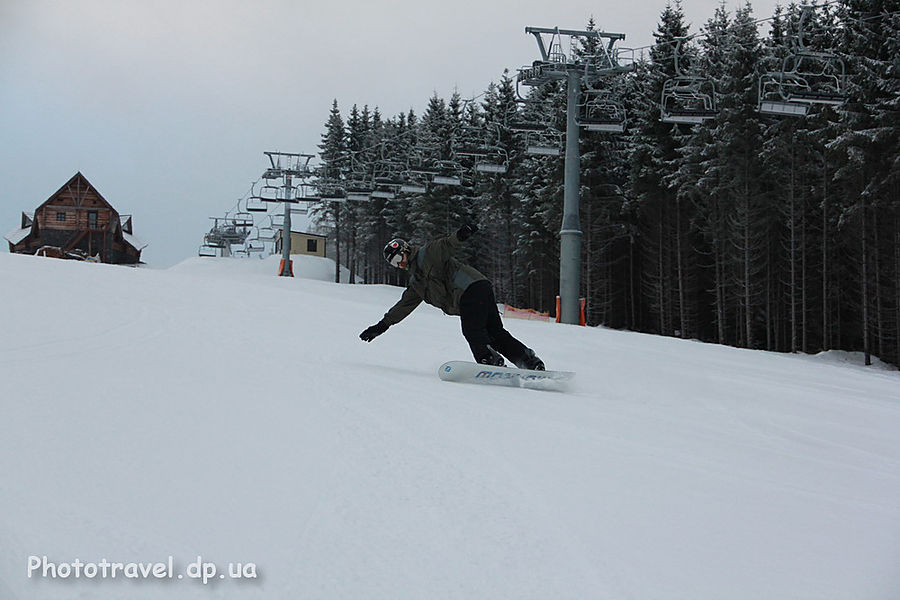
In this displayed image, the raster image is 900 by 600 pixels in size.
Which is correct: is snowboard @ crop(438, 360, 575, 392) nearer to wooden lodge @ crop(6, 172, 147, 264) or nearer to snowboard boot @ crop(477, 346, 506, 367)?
snowboard boot @ crop(477, 346, 506, 367)

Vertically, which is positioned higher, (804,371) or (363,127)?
(363,127)

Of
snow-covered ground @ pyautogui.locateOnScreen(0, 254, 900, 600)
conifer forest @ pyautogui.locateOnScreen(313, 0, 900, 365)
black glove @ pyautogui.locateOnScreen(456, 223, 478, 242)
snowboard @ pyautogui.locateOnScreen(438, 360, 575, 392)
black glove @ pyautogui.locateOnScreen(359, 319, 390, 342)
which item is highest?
conifer forest @ pyautogui.locateOnScreen(313, 0, 900, 365)

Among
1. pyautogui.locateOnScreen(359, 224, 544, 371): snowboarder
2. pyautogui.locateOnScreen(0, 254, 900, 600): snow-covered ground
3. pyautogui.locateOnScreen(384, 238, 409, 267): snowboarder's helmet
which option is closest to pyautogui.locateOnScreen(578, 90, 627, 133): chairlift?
pyautogui.locateOnScreen(359, 224, 544, 371): snowboarder

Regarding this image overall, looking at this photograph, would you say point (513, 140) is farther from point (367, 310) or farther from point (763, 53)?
point (367, 310)

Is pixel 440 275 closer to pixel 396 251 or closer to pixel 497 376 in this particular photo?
pixel 396 251

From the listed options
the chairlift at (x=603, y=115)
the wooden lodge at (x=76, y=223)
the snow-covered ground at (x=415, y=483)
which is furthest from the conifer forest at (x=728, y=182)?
the wooden lodge at (x=76, y=223)

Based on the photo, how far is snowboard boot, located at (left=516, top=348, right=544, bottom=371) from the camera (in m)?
7.22

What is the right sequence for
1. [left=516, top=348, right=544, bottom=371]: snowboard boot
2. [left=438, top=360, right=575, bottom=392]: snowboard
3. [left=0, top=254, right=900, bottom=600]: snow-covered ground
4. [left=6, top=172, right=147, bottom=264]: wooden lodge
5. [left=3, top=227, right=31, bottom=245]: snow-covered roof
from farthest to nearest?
[left=3, top=227, right=31, bottom=245]: snow-covered roof → [left=6, top=172, right=147, bottom=264]: wooden lodge → [left=516, top=348, right=544, bottom=371]: snowboard boot → [left=438, top=360, right=575, bottom=392]: snowboard → [left=0, top=254, right=900, bottom=600]: snow-covered ground

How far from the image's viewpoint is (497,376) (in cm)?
690

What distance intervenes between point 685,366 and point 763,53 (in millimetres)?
20422

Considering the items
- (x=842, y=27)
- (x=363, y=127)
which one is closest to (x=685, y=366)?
(x=842, y=27)

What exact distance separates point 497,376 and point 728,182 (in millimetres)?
23325

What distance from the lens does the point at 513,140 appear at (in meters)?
40.5

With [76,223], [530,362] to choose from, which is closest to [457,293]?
[530,362]
